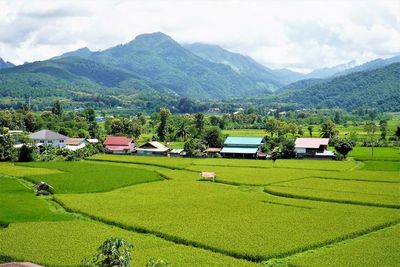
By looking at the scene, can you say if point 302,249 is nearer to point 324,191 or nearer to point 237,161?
point 324,191

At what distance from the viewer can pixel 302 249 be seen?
26219 millimetres

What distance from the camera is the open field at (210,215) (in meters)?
25.4

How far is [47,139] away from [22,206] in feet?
156

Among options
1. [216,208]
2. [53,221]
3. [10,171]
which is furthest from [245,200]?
[10,171]

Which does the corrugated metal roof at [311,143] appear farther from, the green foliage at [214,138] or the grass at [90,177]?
the grass at [90,177]

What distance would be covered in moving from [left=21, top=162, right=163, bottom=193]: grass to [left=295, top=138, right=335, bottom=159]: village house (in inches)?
1142

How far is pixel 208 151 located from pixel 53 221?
2098 inches

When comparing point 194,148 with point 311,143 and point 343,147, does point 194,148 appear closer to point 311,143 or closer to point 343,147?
point 311,143

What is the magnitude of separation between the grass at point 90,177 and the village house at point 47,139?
18.1 meters

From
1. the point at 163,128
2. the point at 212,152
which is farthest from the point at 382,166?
the point at 163,128

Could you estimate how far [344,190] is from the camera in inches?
1786

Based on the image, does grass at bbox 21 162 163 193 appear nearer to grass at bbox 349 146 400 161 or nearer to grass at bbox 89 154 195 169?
grass at bbox 89 154 195 169

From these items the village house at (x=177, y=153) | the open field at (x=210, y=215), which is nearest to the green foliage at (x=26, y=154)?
the open field at (x=210, y=215)

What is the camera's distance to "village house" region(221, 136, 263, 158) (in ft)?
266
